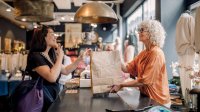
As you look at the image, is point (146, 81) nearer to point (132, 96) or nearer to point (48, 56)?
point (132, 96)

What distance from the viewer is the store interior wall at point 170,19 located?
4.19 meters

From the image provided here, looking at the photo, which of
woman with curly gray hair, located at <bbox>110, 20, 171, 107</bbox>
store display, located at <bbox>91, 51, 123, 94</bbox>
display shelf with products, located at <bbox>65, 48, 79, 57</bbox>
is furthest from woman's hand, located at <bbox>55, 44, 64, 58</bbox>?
display shelf with products, located at <bbox>65, 48, 79, 57</bbox>

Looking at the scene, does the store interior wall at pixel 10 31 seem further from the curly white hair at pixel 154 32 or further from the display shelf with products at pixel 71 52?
the curly white hair at pixel 154 32

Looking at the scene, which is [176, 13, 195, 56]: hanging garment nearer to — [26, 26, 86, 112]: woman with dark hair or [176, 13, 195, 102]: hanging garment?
[176, 13, 195, 102]: hanging garment

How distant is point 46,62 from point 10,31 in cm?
922

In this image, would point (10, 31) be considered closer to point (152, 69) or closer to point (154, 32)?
point (154, 32)

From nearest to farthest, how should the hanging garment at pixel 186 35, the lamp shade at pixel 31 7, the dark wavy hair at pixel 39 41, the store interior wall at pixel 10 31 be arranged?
the lamp shade at pixel 31 7
the dark wavy hair at pixel 39 41
the hanging garment at pixel 186 35
the store interior wall at pixel 10 31

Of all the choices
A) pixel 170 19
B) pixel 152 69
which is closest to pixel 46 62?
pixel 152 69

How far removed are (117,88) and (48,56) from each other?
2.71 feet

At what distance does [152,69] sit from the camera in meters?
2.59

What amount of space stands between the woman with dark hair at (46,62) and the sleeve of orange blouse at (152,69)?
2.92 ft

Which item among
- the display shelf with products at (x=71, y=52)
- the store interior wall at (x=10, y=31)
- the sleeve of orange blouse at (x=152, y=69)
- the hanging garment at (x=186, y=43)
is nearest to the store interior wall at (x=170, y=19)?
the hanging garment at (x=186, y=43)

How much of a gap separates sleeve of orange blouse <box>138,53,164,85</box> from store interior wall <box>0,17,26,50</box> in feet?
27.3

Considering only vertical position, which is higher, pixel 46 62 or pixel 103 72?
pixel 46 62
